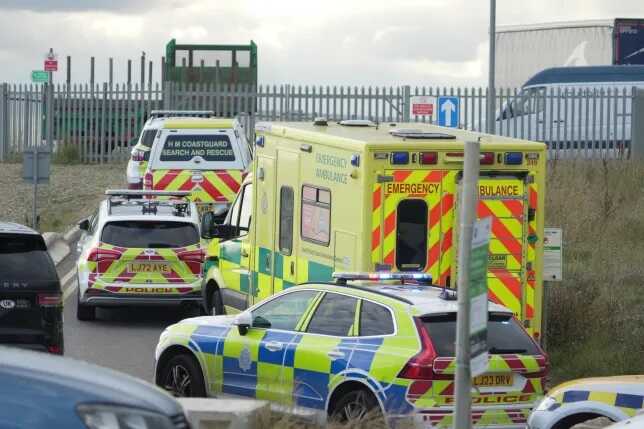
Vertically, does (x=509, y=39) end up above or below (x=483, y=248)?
above

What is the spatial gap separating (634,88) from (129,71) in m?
20.1

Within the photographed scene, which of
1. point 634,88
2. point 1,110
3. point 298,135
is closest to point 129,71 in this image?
point 1,110

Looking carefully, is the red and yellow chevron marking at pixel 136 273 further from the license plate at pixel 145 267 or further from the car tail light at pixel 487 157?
the car tail light at pixel 487 157

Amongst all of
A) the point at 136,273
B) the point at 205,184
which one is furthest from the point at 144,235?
the point at 205,184

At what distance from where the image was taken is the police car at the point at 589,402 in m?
9.70

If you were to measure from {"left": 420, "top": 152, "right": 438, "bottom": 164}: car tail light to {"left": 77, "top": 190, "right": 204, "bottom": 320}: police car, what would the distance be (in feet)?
19.4

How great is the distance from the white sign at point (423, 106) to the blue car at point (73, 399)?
80.9 feet

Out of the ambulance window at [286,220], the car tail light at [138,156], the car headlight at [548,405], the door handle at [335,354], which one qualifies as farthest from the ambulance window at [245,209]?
the car tail light at [138,156]

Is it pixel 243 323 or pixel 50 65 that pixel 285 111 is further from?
pixel 243 323

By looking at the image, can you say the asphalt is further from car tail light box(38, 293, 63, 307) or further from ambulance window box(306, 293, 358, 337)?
ambulance window box(306, 293, 358, 337)

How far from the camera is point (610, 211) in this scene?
2447cm

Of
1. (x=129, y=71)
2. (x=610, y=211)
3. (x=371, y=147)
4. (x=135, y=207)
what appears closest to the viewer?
(x=371, y=147)

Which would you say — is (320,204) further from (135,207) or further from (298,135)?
(135,207)

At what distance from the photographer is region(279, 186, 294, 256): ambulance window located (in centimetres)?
1455
